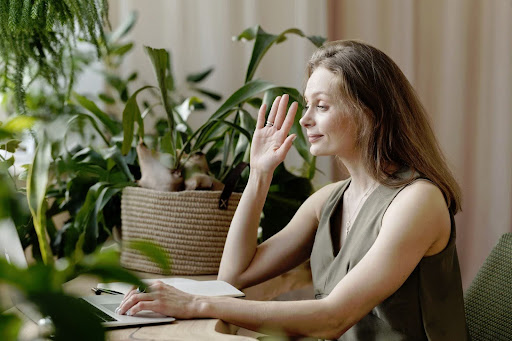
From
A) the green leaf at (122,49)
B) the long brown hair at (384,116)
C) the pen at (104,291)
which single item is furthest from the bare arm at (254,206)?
the green leaf at (122,49)

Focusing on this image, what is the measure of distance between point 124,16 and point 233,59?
1.35ft

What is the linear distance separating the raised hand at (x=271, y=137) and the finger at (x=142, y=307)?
50 cm

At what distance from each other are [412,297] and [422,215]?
0.18 metres

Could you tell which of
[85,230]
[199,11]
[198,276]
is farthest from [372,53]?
[199,11]

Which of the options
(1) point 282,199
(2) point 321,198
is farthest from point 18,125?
(1) point 282,199

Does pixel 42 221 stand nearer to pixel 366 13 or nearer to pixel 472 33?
pixel 366 13

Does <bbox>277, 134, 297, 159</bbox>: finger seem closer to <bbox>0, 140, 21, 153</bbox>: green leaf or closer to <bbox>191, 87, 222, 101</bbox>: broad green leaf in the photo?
<bbox>0, 140, 21, 153</bbox>: green leaf

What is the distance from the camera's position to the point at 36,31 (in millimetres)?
1634

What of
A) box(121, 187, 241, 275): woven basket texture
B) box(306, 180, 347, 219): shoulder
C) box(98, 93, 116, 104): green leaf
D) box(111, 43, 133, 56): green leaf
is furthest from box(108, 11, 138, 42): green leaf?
box(306, 180, 347, 219): shoulder

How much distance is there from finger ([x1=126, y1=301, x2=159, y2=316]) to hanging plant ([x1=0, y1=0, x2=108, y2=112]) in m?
0.65

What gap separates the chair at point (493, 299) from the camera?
4.78 ft

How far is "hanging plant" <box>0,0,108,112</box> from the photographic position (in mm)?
1462

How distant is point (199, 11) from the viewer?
245cm

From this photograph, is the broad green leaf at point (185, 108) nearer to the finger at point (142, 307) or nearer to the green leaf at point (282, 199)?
the green leaf at point (282, 199)
